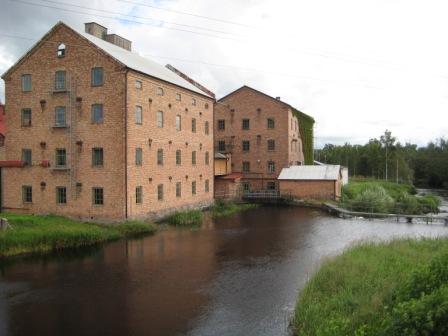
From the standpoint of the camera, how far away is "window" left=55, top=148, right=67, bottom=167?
86.5 feet

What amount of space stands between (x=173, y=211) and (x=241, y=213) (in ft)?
20.9

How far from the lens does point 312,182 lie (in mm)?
40375

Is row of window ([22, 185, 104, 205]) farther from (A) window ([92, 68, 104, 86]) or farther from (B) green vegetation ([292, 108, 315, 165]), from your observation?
(B) green vegetation ([292, 108, 315, 165])

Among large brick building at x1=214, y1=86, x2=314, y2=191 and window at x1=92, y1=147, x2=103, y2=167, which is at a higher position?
large brick building at x1=214, y1=86, x2=314, y2=191

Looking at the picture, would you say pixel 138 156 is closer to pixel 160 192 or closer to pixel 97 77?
pixel 160 192

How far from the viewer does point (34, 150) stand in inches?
1065

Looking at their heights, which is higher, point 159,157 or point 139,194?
point 159,157

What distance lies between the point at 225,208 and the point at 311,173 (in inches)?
404

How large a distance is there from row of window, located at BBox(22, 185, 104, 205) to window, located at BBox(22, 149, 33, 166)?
4.67ft

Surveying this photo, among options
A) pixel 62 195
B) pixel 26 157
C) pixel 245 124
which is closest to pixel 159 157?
pixel 62 195

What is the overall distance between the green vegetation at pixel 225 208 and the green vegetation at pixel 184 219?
3.01 m

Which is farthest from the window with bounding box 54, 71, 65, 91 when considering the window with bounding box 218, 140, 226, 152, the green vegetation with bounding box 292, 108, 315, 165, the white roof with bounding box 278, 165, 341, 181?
the green vegetation with bounding box 292, 108, 315, 165

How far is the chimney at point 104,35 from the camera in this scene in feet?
100

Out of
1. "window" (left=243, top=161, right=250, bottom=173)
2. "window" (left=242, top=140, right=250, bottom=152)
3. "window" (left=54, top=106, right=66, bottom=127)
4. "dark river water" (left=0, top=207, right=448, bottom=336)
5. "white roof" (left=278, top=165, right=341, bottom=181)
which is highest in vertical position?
"window" (left=54, top=106, right=66, bottom=127)
